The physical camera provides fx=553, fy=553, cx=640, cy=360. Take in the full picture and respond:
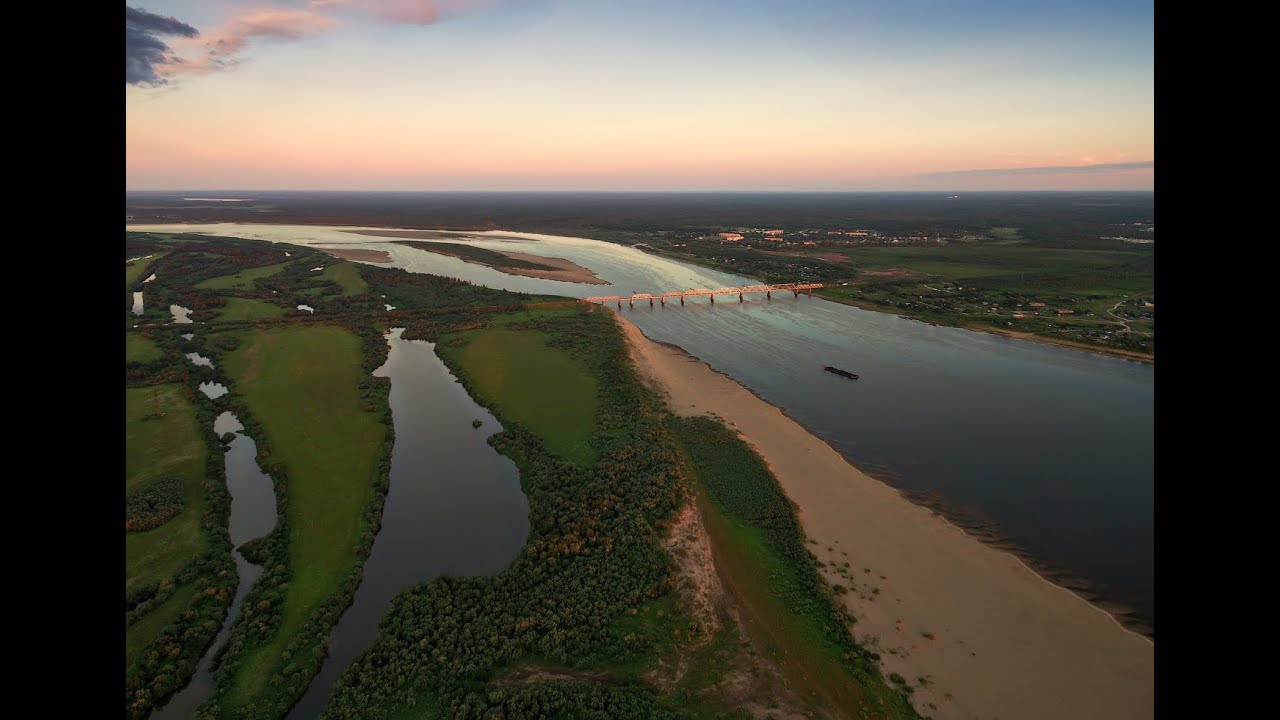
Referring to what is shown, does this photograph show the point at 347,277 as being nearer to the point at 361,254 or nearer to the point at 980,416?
the point at 361,254

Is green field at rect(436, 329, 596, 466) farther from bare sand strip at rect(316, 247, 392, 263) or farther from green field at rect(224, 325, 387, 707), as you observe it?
bare sand strip at rect(316, 247, 392, 263)

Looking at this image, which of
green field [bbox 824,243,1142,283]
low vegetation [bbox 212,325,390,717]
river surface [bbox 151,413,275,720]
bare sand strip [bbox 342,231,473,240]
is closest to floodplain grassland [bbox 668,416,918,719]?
low vegetation [bbox 212,325,390,717]

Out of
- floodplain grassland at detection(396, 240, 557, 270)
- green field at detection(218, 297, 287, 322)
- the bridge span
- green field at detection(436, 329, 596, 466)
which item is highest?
floodplain grassland at detection(396, 240, 557, 270)

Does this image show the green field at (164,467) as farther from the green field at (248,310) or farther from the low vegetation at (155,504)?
the green field at (248,310)

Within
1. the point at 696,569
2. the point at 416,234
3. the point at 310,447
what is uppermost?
the point at 416,234

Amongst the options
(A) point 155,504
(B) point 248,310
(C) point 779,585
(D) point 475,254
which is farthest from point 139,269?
(C) point 779,585
